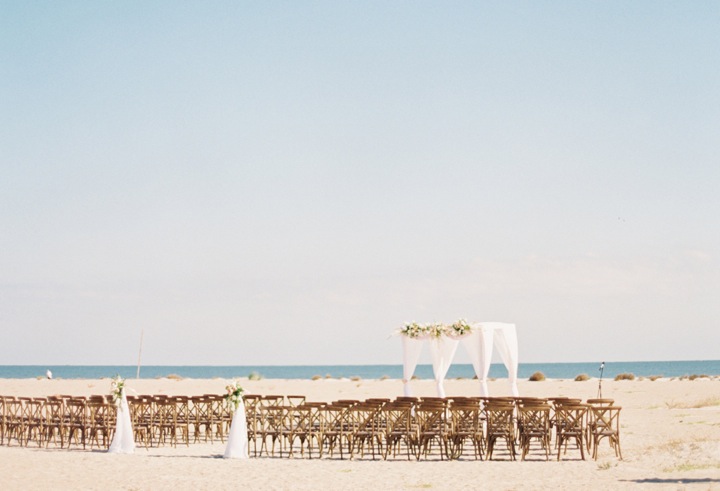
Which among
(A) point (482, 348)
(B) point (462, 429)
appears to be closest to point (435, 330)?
(A) point (482, 348)

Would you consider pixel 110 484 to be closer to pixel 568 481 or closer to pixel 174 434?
pixel 174 434

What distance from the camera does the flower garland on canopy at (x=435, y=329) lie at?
69.9 ft

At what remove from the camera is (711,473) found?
42.9ft

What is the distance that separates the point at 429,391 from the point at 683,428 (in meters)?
22.5

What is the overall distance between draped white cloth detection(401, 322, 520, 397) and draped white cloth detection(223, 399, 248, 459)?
19.6 feet

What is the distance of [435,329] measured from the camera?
22.0 m

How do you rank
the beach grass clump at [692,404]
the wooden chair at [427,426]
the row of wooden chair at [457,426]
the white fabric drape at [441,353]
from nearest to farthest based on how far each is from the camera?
the row of wooden chair at [457,426] → the wooden chair at [427,426] → the white fabric drape at [441,353] → the beach grass clump at [692,404]

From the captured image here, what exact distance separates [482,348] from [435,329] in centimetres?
143

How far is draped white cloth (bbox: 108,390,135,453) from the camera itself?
58.1 feet

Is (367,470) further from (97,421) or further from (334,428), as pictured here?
(97,421)

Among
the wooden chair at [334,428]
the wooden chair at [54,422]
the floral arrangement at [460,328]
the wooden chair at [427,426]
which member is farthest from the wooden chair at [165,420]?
the floral arrangement at [460,328]

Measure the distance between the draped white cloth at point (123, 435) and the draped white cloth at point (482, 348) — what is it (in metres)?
7.48

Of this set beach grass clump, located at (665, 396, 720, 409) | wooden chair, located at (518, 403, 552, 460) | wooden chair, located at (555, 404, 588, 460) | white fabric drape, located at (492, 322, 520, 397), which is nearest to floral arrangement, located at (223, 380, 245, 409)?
wooden chair, located at (518, 403, 552, 460)

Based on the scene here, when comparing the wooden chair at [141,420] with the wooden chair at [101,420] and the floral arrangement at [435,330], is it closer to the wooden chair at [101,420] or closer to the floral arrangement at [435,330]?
the wooden chair at [101,420]
